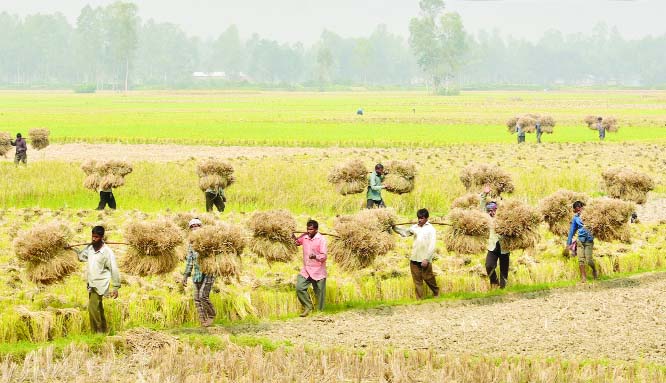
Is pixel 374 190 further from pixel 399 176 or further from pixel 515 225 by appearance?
pixel 515 225

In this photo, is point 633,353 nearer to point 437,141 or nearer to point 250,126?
point 437,141

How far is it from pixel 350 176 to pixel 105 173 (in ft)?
23.4

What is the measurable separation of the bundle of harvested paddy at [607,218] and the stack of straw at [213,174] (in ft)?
32.2

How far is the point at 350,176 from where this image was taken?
22.8 meters

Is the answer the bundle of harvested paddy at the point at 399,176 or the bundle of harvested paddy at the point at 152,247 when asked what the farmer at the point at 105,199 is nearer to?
the bundle of harvested paddy at the point at 399,176

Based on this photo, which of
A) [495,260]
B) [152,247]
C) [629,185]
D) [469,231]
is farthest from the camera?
[629,185]

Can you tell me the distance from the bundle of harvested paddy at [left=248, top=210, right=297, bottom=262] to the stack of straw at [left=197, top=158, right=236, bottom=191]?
867cm

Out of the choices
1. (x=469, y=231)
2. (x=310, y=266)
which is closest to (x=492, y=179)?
(x=469, y=231)

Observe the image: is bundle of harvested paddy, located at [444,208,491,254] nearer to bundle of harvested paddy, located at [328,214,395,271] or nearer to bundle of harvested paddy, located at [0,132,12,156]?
bundle of harvested paddy, located at [328,214,395,271]

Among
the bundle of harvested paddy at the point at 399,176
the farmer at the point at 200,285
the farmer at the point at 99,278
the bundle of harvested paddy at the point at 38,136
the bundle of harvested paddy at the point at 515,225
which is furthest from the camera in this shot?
the bundle of harvested paddy at the point at 38,136

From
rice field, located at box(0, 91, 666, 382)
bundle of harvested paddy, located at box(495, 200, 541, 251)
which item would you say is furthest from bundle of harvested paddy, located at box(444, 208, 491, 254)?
rice field, located at box(0, 91, 666, 382)

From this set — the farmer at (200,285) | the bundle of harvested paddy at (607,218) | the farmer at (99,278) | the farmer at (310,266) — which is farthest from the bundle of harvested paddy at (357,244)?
the bundle of harvested paddy at (607,218)

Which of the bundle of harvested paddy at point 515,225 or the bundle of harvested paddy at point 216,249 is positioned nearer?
the bundle of harvested paddy at point 216,249

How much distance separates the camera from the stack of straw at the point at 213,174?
24.5 m
